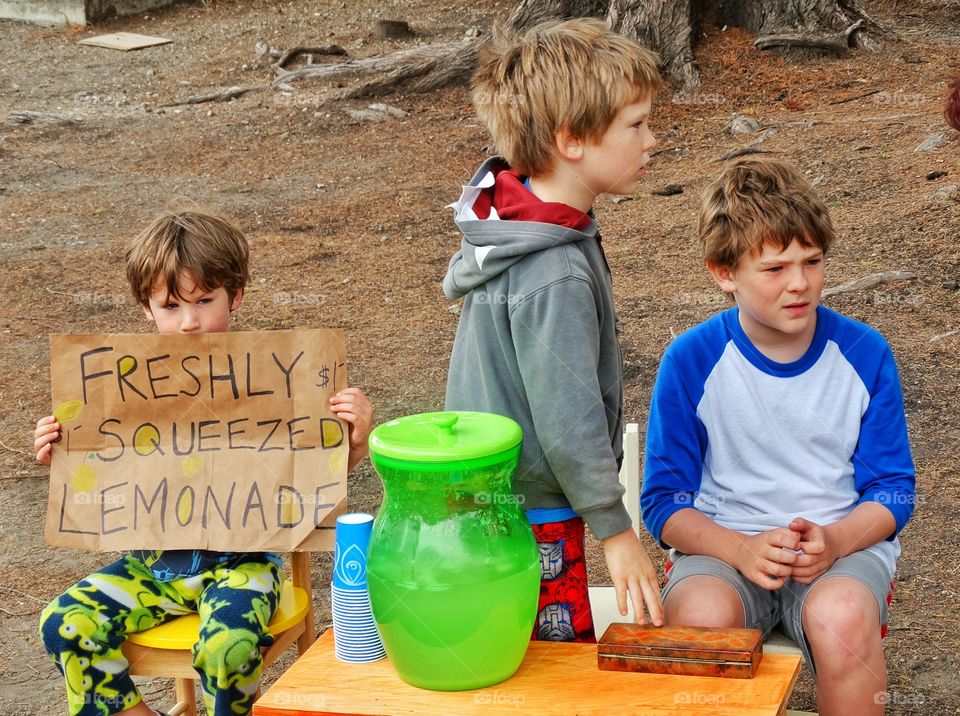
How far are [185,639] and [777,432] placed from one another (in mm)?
1367

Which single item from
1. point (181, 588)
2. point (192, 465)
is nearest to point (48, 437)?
point (192, 465)

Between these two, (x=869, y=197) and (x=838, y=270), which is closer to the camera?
(x=838, y=270)

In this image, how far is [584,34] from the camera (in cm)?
240

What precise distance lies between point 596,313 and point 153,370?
1046 millimetres

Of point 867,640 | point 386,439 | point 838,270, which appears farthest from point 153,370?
point 838,270

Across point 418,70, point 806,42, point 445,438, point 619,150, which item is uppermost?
point 806,42

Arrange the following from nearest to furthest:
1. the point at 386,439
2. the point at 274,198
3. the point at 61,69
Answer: the point at 386,439 < the point at 274,198 < the point at 61,69

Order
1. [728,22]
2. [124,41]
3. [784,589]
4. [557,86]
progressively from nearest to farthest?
[557,86] < [784,589] < [728,22] < [124,41]

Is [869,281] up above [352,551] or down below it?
below

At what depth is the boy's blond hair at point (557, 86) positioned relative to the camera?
2.31 m

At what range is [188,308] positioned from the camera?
278 cm

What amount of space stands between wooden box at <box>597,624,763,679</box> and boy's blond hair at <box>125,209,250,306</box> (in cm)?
128

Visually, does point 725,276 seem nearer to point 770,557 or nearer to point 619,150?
point 619,150

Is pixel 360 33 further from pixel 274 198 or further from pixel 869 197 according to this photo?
pixel 869 197
